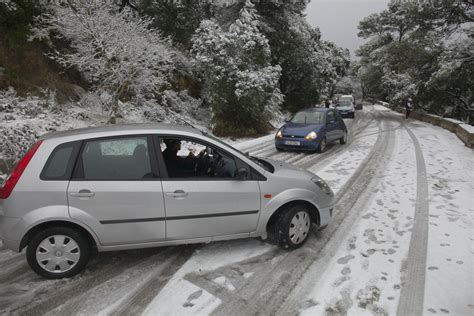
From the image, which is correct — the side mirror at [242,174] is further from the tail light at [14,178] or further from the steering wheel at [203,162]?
the tail light at [14,178]

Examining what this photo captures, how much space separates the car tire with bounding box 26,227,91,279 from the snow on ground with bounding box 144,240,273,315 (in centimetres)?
100

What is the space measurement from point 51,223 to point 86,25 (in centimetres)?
1026

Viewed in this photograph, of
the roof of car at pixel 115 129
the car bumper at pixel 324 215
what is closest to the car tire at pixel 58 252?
the roof of car at pixel 115 129

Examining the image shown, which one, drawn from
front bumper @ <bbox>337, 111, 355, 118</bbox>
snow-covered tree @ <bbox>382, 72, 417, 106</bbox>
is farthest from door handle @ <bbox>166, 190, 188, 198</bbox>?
snow-covered tree @ <bbox>382, 72, 417, 106</bbox>

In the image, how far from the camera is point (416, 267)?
3783 mm

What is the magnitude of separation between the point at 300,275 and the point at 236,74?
37.7 ft

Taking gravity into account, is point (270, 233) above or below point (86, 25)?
below

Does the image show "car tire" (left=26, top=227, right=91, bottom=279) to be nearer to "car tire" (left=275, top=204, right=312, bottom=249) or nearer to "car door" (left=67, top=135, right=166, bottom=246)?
"car door" (left=67, top=135, right=166, bottom=246)

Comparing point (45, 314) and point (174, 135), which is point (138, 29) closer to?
point (174, 135)

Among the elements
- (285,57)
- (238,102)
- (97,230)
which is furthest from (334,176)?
(285,57)

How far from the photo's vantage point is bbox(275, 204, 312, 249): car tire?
401cm

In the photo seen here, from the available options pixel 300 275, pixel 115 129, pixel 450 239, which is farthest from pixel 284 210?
pixel 450 239

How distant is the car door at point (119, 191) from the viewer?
3324mm

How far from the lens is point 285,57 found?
20.8m
